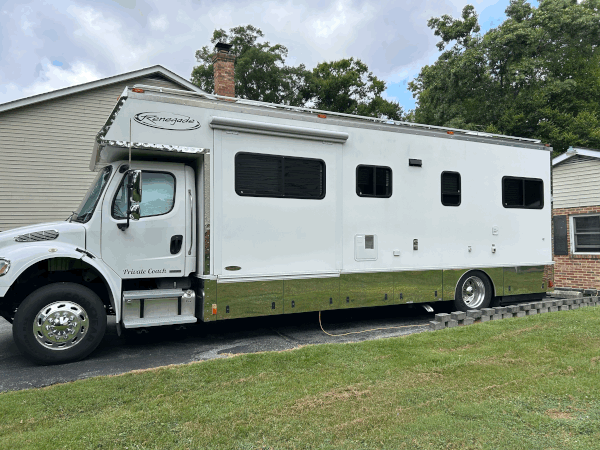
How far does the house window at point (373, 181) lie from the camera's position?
7457 mm

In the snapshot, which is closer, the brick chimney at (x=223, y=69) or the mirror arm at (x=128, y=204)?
the mirror arm at (x=128, y=204)

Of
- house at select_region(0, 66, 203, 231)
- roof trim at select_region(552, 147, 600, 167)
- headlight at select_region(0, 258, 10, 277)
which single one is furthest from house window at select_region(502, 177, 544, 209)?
house at select_region(0, 66, 203, 231)

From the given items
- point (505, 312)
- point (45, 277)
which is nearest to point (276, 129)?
point (45, 277)

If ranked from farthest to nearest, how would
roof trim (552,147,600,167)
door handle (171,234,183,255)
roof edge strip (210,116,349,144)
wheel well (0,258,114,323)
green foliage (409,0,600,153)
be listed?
green foliage (409,0,600,153) → roof trim (552,147,600,167) → roof edge strip (210,116,349,144) → door handle (171,234,183,255) → wheel well (0,258,114,323)

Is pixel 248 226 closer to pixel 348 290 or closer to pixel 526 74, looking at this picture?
pixel 348 290

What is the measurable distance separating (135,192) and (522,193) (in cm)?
706

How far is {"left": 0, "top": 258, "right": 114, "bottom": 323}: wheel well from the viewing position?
5.76 m

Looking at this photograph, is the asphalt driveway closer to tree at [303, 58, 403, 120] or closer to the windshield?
the windshield

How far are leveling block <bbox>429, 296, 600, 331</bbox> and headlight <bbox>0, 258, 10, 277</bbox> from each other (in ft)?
18.5

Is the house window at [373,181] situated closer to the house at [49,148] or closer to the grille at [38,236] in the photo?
the grille at [38,236]

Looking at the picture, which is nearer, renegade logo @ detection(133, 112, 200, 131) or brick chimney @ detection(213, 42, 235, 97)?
renegade logo @ detection(133, 112, 200, 131)

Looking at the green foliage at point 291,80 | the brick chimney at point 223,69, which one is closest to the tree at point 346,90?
the green foliage at point 291,80

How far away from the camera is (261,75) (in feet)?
112

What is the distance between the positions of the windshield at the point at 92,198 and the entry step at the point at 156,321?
1.39 metres
